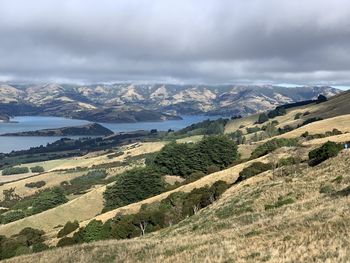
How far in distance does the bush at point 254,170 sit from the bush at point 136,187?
39796 millimetres

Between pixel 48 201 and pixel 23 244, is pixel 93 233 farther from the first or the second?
pixel 48 201

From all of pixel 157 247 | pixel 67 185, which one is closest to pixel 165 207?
pixel 157 247

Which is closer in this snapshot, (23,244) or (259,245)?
(259,245)

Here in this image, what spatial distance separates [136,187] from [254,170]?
49.2 metres

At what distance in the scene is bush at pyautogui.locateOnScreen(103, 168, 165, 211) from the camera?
108 m

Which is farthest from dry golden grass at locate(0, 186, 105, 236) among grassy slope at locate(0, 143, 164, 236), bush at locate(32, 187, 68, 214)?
bush at locate(32, 187, 68, 214)

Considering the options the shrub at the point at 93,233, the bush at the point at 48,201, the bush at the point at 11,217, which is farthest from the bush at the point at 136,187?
the shrub at the point at 93,233

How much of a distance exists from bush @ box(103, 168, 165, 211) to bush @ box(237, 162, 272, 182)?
131 feet

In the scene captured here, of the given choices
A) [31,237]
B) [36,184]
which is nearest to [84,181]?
[36,184]

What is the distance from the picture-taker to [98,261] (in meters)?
22.9

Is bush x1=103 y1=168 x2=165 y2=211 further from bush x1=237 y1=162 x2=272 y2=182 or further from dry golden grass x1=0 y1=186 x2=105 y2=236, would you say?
bush x1=237 y1=162 x2=272 y2=182

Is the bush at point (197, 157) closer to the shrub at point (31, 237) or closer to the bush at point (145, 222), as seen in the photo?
the shrub at point (31, 237)

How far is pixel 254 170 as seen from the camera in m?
68.4

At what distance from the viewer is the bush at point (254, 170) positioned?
222 feet
